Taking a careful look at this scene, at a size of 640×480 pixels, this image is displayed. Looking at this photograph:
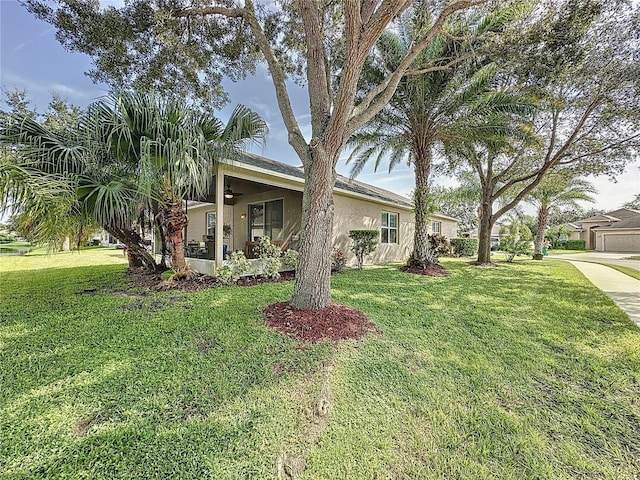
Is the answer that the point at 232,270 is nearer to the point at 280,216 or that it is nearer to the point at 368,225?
the point at 280,216

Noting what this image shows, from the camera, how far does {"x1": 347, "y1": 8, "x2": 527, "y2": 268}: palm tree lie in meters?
8.41

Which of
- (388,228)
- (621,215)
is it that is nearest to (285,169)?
(388,228)

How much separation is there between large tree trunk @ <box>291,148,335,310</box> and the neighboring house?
36.1 m

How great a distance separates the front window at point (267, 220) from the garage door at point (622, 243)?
3508cm

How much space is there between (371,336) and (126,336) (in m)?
3.45

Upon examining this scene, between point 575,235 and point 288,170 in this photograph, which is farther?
point 575,235

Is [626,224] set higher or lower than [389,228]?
higher

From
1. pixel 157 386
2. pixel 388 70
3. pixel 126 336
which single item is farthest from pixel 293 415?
pixel 388 70

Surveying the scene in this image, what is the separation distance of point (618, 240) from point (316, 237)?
37.9m

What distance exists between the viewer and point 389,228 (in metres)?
14.1

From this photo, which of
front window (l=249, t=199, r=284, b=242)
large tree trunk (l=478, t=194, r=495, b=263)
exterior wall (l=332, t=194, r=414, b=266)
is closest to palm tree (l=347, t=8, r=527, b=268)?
exterior wall (l=332, t=194, r=414, b=266)

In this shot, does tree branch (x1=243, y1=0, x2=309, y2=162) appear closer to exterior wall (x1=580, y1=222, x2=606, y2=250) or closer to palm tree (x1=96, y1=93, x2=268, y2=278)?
palm tree (x1=96, y1=93, x2=268, y2=278)

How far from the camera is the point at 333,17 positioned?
6777 mm

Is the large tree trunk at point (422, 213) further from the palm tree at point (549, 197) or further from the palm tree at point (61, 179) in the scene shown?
the palm tree at point (549, 197)
